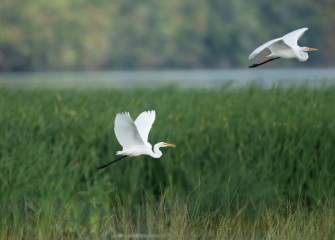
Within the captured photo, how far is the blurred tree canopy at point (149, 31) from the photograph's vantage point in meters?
41.6

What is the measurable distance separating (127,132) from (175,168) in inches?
136

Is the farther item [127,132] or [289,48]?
[289,48]

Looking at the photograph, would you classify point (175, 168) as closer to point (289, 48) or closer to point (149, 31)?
point (289, 48)

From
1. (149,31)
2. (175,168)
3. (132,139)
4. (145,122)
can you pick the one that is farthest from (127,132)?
(149,31)

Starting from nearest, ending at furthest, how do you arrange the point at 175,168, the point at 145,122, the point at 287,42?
1. the point at 145,122
2. the point at 287,42
3. the point at 175,168

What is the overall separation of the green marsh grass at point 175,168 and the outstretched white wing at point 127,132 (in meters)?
0.90

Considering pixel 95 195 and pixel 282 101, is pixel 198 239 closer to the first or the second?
pixel 95 195

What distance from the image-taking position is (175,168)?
8.41 metres

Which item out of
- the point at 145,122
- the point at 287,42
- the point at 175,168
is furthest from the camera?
the point at 175,168

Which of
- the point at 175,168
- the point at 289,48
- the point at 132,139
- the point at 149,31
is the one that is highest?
the point at 149,31

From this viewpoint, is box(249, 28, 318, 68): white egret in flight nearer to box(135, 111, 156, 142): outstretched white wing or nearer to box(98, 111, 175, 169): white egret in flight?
box(135, 111, 156, 142): outstretched white wing

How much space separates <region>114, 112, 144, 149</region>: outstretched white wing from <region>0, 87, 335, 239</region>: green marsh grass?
2.94 feet

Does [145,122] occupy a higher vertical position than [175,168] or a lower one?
higher

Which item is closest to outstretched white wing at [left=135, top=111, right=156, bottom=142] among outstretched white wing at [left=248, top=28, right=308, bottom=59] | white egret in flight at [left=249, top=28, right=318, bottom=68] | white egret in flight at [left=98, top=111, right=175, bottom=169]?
white egret in flight at [left=98, top=111, right=175, bottom=169]
